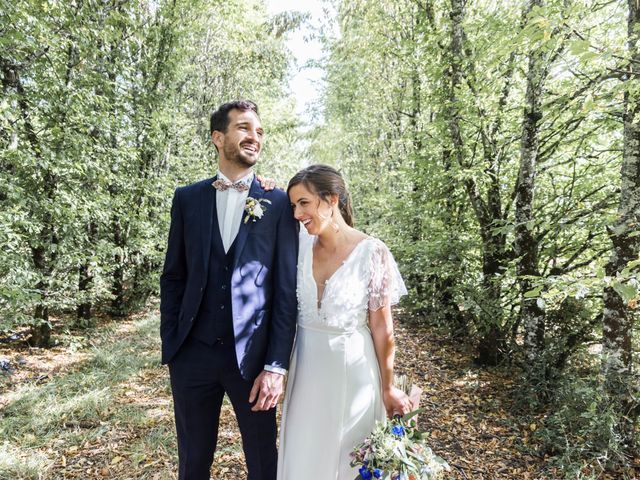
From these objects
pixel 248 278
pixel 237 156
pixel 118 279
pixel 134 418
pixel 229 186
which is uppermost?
pixel 237 156

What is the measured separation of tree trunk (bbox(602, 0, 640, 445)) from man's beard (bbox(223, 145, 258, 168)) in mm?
2702

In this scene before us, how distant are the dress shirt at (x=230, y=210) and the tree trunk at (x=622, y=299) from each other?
2725 mm

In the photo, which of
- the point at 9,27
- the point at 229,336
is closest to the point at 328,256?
the point at 229,336

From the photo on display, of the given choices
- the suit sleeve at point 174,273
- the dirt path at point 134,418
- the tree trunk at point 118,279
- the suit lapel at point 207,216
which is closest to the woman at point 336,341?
the suit lapel at point 207,216

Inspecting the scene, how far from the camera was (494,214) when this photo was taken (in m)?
5.05

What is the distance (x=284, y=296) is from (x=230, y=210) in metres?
0.59

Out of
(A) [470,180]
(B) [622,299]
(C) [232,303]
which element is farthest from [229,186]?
(A) [470,180]

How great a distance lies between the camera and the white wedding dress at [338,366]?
6.73 feet

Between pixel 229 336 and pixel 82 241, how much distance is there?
4.84 m

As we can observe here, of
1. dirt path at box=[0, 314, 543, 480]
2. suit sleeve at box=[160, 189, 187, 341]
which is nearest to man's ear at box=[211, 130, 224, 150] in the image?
suit sleeve at box=[160, 189, 187, 341]

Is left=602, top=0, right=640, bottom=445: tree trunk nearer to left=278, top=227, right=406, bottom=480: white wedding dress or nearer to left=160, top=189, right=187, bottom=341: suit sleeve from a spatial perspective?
left=278, top=227, right=406, bottom=480: white wedding dress

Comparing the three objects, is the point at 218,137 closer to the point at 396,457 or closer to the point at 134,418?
the point at 396,457

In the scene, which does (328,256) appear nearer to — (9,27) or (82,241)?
(9,27)

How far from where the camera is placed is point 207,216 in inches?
84.5
